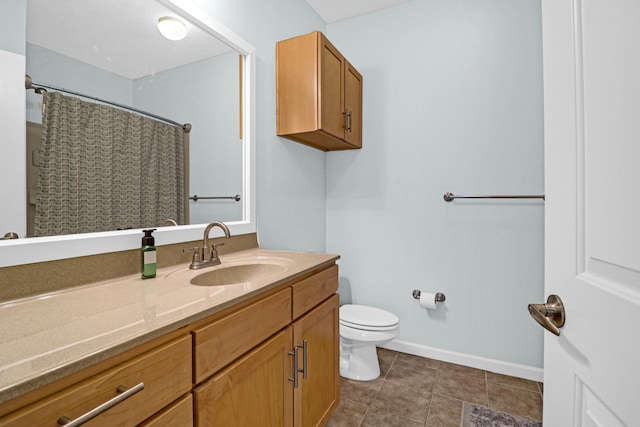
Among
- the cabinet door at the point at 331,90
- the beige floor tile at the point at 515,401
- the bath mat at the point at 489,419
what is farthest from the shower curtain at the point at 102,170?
the beige floor tile at the point at 515,401

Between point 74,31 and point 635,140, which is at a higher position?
point 74,31

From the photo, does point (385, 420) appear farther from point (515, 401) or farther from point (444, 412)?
point (515, 401)

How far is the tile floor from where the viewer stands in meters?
1.62

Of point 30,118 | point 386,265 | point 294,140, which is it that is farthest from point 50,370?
point 386,265

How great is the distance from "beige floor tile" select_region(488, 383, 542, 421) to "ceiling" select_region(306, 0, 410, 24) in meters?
2.68

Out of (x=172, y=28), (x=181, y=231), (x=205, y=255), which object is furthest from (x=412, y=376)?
(x=172, y=28)

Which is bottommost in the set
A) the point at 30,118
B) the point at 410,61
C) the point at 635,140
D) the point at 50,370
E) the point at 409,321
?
the point at 409,321

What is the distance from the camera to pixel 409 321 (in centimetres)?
231

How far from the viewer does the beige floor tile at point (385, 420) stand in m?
1.57

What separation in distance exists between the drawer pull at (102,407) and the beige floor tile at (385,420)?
4.44 ft

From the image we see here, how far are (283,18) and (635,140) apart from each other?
2100 millimetres

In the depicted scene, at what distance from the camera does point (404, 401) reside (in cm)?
175

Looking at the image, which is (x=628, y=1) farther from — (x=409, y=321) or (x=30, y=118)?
(x=409, y=321)

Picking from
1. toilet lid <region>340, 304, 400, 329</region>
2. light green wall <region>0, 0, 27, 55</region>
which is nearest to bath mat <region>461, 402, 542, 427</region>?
toilet lid <region>340, 304, 400, 329</region>
